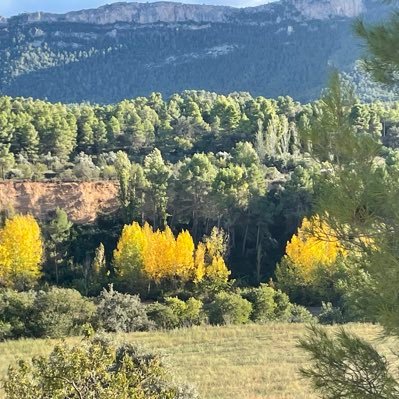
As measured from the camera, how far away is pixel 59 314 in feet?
69.4

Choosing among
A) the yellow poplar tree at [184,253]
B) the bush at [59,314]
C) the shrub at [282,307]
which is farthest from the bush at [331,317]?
the bush at [59,314]

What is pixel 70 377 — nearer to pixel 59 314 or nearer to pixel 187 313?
pixel 59 314

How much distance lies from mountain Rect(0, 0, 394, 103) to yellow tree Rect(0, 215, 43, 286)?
2956 inches

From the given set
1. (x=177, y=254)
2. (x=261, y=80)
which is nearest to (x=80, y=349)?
(x=177, y=254)

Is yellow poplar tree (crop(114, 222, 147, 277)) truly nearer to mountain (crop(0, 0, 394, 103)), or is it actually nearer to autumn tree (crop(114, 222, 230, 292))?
autumn tree (crop(114, 222, 230, 292))

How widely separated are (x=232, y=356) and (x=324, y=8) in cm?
12706

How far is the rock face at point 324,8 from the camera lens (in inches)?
5089

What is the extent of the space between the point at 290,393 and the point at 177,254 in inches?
586

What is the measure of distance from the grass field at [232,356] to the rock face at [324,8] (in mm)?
119492

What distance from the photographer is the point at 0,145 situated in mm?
39406

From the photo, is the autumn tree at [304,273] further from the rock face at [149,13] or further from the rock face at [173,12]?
the rock face at [149,13]

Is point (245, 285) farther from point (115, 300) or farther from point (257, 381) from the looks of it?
point (257, 381)

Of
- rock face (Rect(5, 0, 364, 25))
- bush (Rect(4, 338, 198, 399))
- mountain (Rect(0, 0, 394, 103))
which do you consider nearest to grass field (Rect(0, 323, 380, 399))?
bush (Rect(4, 338, 198, 399))

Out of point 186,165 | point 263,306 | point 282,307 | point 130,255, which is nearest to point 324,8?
point 186,165
